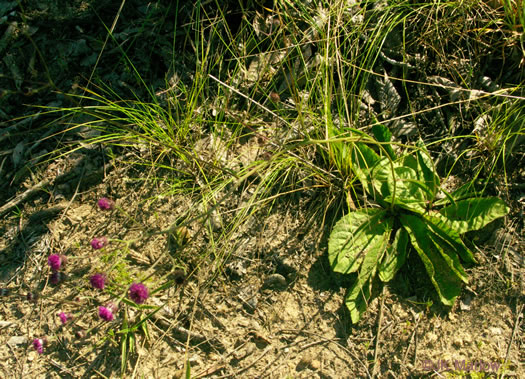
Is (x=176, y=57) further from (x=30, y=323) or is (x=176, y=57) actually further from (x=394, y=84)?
(x=30, y=323)

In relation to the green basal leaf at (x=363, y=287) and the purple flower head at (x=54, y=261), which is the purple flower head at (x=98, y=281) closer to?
the purple flower head at (x=54, y=261)

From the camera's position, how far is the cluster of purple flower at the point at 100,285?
5.10ft

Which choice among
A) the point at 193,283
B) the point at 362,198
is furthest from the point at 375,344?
the point at 193,283

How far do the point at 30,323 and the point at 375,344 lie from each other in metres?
1.40

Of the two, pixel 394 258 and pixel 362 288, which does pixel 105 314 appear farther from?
pixel 394 258

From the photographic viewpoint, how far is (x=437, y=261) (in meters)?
1.71

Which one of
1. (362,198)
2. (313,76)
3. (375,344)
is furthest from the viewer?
(313,76)

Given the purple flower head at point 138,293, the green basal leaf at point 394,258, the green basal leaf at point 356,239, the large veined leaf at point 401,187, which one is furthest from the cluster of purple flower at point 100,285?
the large veined leaf at point 401,187

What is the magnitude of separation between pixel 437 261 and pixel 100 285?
1.33 m

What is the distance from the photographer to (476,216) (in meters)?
1.72

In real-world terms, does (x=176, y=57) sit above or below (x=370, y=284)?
above

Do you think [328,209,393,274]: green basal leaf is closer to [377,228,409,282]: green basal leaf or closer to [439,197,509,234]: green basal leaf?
[377,228,409,282]: green basal leaf

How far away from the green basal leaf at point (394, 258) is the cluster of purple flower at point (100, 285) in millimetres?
935

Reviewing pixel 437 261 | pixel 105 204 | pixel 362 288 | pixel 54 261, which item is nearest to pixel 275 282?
pixel 362 288
